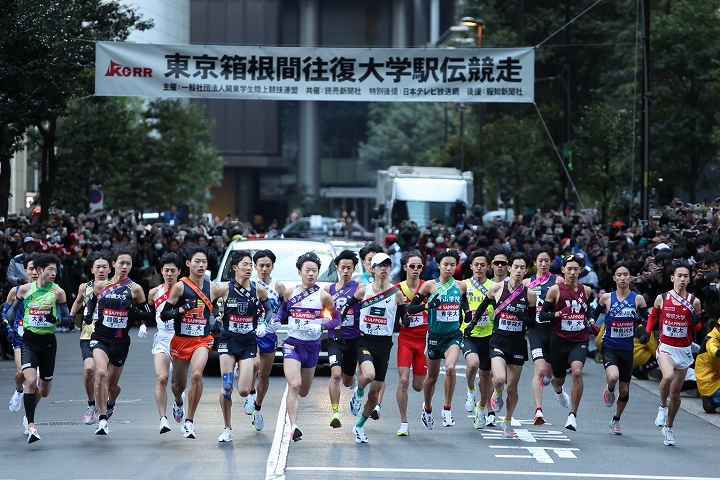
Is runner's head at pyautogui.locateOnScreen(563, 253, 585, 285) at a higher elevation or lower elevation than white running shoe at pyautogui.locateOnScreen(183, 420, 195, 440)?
higher

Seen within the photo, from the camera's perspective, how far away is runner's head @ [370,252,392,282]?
1532 centimetres

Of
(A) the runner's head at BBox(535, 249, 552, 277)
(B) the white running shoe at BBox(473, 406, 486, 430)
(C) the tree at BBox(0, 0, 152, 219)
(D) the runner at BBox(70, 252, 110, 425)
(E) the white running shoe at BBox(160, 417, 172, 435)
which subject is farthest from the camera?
(C) the tree at BBox(0, 0, 152, 219)

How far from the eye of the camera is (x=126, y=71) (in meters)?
28.4

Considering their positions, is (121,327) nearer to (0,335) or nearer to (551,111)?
(0,335)

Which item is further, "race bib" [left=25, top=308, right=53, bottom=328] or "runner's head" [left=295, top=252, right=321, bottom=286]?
"race bib" [left=25, top=308, right=53, bottom=328]

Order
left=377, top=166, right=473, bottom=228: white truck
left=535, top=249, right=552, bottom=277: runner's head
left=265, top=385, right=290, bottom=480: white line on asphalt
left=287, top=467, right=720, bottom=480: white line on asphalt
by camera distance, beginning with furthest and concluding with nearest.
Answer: left=377, top=166, right=473, bottom=228: white truck
left=535, top=249, right=552, bottom=277: runner's head
left=287, top=467, right=720, bottom=480: white line on asphalt
left=265, top=385, right=290, bottom=480: white line on asphalt

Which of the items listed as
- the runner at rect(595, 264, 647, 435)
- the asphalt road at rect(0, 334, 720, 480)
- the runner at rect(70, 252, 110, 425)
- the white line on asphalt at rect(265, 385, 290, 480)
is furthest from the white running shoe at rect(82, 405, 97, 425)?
the runner at rect(595, 264, 647, 435)

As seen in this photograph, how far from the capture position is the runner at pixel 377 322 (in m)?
15.3

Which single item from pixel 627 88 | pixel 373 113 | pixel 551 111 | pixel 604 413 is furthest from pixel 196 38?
pixel 604 413

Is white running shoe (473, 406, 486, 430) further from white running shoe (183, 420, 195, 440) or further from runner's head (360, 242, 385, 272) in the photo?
white running shoe (183, 420, 195, 440)

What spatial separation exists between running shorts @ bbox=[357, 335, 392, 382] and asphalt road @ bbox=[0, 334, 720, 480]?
2.18 ft

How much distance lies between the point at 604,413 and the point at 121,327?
6.08 meters

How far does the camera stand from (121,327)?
15.7m

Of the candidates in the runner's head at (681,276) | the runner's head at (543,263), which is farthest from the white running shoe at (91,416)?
the runner's head at (681,276)
